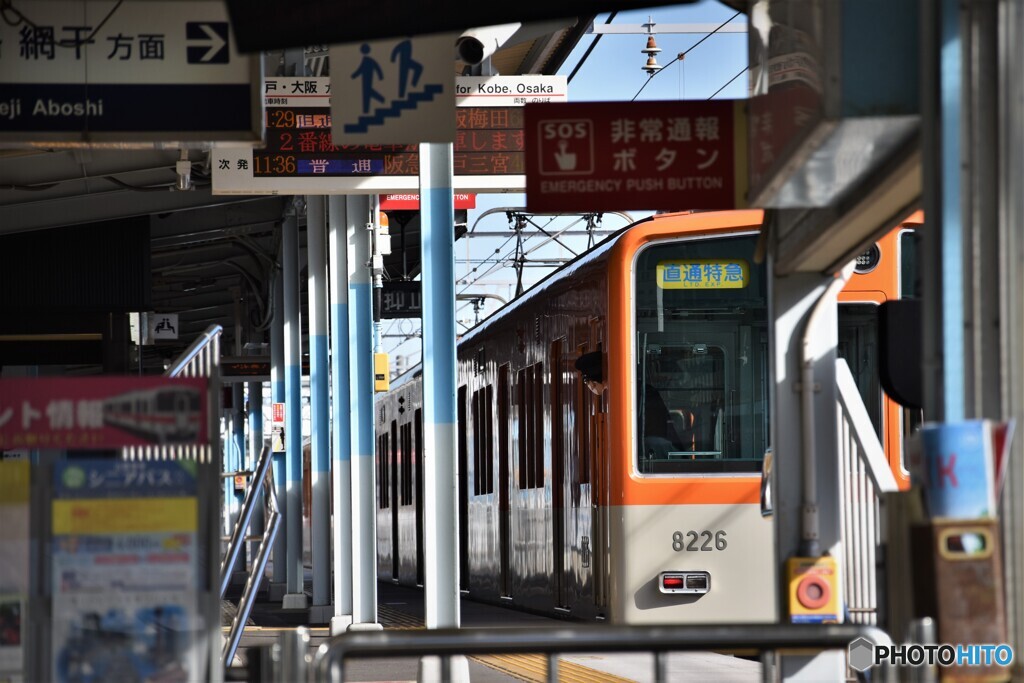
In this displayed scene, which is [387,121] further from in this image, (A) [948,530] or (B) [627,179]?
(A) [948,530]

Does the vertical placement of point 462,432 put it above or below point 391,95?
below

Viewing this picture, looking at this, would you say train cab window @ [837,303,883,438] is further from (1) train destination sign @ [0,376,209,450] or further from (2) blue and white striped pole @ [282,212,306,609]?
(2) blue and white striped pole @ [282,212,306,609]

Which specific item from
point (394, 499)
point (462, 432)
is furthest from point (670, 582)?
point (394, 499)

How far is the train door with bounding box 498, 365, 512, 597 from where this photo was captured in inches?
492

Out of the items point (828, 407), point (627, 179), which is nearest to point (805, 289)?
point (828, 407)

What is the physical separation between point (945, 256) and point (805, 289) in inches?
78.8

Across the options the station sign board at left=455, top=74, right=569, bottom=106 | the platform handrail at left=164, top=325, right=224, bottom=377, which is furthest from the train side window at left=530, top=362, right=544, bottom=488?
the platform handrail at left=164, top=325, right=224, bottom=377

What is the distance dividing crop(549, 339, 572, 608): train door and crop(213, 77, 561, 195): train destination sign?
1.45 metres

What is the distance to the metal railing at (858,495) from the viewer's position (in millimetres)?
6691

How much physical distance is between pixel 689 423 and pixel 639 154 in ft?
12.6

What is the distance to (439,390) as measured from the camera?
8.28 m

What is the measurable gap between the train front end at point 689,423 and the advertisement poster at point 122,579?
4.81 metres

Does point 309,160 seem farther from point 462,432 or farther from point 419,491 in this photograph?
point 419,491

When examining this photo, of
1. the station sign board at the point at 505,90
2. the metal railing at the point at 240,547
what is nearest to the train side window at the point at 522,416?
the station sign board at the point at 505,90
